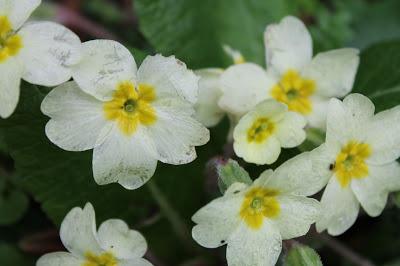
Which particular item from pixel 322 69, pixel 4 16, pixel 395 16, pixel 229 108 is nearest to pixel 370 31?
pixel 395 16

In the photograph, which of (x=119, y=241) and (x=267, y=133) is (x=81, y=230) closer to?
(x=119, y=241)

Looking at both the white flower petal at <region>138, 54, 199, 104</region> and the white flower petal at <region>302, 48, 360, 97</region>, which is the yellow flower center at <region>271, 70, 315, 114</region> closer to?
the white flower petal at <region>302, 48, 360, 97</region>

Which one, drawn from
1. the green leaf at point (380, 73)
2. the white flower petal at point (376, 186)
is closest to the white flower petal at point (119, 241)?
the white flower petal at point (376, 186)

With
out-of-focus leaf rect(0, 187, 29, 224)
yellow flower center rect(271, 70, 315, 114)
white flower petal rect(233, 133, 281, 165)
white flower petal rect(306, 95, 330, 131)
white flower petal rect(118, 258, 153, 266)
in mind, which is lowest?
out-of-focus leaf rect(0, 187, 29, 224)

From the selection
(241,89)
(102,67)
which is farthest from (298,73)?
(102,67)

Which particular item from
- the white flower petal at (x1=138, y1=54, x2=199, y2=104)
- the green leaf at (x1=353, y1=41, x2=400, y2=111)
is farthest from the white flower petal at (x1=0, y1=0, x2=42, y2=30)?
the green leaf at (x1=353, y1=41, x2=400, y2=111)

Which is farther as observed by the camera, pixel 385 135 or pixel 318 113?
pixel 318 113

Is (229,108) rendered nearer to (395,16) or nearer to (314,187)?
(314,187)
